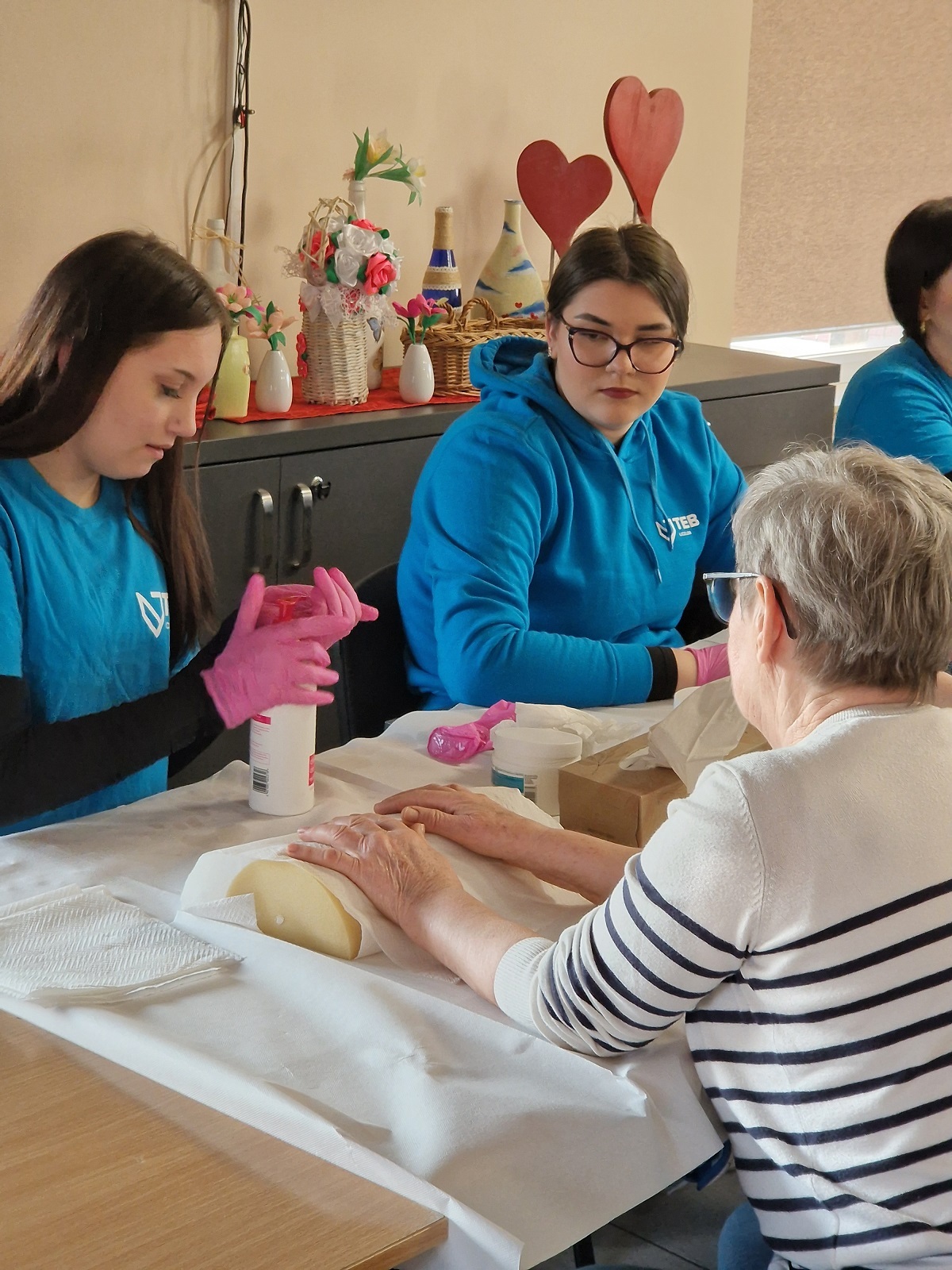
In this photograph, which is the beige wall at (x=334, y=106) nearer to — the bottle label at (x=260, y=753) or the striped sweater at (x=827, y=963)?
the bottle label at (x=260, y=753)

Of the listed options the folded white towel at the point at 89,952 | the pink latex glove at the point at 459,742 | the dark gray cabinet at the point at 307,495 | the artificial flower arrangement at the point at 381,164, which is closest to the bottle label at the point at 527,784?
the pink latex glove at the point at 459,742

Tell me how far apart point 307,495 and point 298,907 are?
1592mm

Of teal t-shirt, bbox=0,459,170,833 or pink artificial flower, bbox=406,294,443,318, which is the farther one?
pink artificial flower, bbox=406,294,443,318

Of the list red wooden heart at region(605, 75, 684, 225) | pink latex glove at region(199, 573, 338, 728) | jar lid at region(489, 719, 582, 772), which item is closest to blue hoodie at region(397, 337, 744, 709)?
jar lid at region(489, 719, 582, 772)

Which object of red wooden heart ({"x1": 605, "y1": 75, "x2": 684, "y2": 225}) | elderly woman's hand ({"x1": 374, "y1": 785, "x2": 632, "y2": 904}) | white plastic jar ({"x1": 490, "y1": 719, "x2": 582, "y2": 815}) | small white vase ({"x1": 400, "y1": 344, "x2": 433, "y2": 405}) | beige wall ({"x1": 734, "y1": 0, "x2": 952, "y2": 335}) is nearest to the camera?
elderly woman's hand ({"x1": 374, "y1": 785, "x2": 632, "y2": 904})

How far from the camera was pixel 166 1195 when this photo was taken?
0.85 metres

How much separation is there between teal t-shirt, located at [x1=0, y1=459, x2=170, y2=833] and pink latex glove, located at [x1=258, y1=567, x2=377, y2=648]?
0.19 m

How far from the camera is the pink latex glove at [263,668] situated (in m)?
1.40

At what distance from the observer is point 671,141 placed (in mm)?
3658

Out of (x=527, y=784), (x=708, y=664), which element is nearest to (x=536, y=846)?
(x=527, y=784)

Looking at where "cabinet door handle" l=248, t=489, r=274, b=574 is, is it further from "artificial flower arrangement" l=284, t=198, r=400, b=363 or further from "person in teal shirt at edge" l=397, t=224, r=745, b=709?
"person in teal shirt at edge" l=397, t=224, r=745, b=709

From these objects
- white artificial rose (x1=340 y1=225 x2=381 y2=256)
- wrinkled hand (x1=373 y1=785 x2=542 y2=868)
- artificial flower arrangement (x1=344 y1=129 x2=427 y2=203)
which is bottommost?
wrinkled hand (x1=373 y1=785 x2=542 y2=868)

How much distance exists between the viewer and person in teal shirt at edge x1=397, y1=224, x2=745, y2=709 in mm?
1898

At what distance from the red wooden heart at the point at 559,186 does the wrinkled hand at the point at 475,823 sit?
94.6 inches
